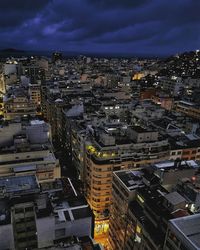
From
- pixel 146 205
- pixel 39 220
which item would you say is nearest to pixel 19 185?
pixel 39 220

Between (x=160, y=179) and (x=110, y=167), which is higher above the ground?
(x=160, y=179)

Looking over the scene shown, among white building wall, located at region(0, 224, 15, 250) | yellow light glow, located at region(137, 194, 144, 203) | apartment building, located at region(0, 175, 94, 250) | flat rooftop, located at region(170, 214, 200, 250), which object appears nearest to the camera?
flat rooftop, located at region(170, 214, 200, 250)

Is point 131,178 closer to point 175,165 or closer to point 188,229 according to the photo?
point 175,165

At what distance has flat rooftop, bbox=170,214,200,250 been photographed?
39.1m

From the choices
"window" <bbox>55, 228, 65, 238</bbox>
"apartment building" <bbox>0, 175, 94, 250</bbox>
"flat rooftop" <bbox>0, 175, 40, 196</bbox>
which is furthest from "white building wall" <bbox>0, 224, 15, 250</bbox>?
"flat rooftop" <bbox>0, 175, 40, 196</bbox>

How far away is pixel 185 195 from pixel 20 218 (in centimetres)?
3315

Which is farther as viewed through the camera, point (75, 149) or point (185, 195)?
point (75, 149)

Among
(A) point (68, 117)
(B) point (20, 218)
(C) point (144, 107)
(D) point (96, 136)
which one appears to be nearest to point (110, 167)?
(D) point (96, 136)

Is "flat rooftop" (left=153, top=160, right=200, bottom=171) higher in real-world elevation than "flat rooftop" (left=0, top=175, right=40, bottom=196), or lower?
higher

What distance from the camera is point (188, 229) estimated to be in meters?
41.9

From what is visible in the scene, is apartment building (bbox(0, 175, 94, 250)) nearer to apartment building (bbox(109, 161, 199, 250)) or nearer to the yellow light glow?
apartment building (bbox(109, 161, 199, 250))

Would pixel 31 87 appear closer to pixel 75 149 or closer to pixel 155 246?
pixel 75 149

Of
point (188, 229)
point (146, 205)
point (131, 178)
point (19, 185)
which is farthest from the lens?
point (131, 178)

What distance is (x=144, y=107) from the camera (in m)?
142
